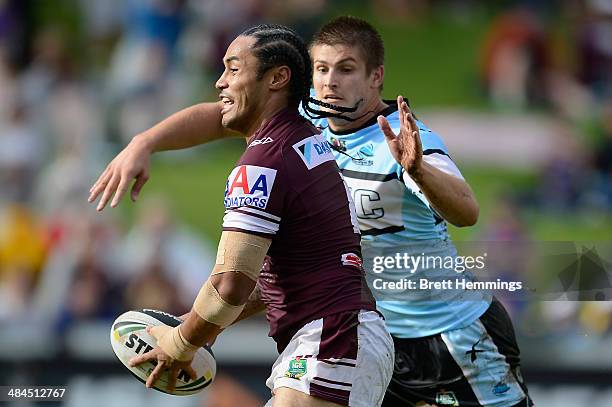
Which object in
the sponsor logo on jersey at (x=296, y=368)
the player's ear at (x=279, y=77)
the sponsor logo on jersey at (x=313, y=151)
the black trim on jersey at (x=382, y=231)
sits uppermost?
the player's ear at (x=279, y=77)

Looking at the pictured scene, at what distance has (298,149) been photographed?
476 cm

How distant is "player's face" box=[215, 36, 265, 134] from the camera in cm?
485

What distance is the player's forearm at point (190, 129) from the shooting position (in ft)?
18.7

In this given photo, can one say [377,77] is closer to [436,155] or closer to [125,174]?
[436,155]

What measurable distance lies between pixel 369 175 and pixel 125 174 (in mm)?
1184

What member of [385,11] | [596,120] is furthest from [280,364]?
[385,11]

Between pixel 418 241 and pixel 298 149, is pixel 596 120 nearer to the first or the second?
pixel 418 241

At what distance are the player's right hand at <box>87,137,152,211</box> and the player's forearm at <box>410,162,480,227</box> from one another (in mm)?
1430

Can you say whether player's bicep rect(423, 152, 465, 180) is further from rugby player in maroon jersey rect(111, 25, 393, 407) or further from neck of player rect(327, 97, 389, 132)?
neck of player rect(327, 97, 389, 132)

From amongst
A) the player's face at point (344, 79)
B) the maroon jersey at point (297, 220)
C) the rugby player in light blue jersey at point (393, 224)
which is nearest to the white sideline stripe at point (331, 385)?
the maroon jersey at point (297, 220)

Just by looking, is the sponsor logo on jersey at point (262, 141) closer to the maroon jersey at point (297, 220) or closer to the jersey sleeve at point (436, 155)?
the maroon jersey at point (297, 220)

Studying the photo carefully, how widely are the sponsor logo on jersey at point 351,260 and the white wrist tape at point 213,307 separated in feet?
1.61

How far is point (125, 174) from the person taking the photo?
5.41 meters

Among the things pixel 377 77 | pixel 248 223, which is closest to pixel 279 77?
pixel 248 223
